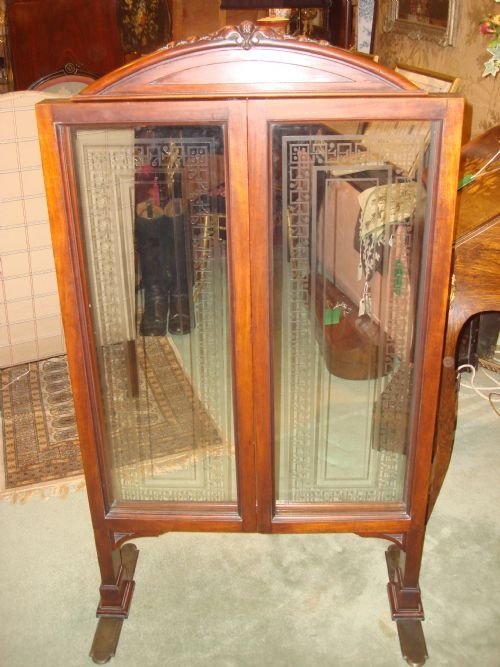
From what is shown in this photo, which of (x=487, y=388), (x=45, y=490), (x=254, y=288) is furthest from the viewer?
(x=487, y=388)

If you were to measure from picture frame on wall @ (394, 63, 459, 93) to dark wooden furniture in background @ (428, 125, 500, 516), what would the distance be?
91cm

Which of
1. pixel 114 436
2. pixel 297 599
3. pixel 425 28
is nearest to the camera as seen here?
pixel 114 436

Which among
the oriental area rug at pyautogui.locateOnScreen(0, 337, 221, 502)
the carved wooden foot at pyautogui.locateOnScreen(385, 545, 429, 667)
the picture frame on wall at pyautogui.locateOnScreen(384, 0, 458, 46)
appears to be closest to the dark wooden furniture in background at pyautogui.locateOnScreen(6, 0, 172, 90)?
the picture frame on wall at pyautogui.locateOnScreen(384, 0, 458, 46)

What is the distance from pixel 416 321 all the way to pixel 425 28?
6.49 ft

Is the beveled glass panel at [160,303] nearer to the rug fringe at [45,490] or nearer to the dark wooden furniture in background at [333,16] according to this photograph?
the rug fringe at [45,490]

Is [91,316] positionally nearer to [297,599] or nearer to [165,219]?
[165,219]

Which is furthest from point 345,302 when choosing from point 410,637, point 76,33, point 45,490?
point 76,33

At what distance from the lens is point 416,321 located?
1.46m

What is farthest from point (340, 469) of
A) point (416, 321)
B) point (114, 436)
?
point (114, 436)

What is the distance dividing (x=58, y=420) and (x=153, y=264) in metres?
1.30

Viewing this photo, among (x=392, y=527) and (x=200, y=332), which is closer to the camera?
A: (x=200, y=332)

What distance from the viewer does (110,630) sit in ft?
5.60

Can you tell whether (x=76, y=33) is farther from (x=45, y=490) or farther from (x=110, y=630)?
(x=110, y=630)

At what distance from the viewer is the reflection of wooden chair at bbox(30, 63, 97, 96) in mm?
4547
